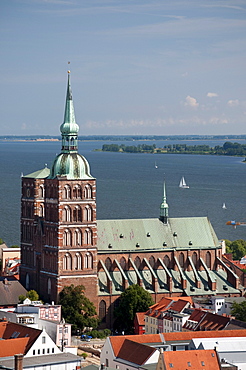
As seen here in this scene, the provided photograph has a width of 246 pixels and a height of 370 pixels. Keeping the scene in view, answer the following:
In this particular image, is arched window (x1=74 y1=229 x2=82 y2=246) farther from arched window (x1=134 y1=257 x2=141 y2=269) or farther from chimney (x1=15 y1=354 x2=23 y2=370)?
chimney (x1=15 y1=354 x2=23 y2=370)

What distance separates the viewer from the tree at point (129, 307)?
92938 mm

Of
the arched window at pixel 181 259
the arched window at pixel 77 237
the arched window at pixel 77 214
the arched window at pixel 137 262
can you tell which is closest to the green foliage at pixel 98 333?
the arched window at pixel 77 237

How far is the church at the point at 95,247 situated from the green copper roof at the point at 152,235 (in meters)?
0.08

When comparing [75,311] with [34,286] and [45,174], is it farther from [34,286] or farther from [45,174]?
[45,174]

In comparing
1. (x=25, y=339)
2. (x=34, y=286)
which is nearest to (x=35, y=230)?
(x=34, y=286)

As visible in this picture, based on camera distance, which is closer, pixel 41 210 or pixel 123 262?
pixel 123 262

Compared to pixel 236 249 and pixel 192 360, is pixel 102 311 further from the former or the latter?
pixel 236 249

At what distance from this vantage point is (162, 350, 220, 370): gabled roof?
6931 centimetres

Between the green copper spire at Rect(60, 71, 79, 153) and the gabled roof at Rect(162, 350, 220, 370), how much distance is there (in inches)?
1106

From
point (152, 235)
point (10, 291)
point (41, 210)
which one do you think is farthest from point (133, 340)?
point (41, 210)

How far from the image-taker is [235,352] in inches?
2940

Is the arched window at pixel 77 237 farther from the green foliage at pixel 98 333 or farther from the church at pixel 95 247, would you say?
the green foliage at pixel 98 333

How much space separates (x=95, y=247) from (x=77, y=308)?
571 cm

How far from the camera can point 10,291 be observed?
3644 inches
